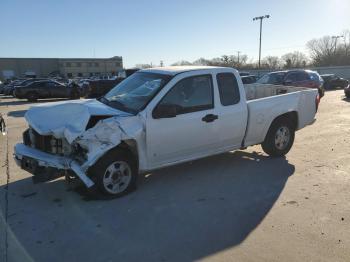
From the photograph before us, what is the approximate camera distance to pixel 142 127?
210 inches

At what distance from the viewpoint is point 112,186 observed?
5328 mm

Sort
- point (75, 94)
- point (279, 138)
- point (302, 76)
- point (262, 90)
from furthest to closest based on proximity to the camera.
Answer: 1. point (75, 94)
2. point (302, 76)
3. point (262, 90)
4. point (279, 138)

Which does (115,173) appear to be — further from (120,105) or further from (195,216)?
(195,216)

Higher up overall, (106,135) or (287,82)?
(287,82)

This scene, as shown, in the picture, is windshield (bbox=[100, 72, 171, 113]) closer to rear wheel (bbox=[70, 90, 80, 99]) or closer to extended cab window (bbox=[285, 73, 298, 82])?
extended cab window (bbox=[285, 73, 298, 82])

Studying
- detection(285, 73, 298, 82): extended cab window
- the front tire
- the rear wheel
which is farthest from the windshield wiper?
the rear wheel

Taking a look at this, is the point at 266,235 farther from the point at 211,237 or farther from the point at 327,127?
the point at 327,127

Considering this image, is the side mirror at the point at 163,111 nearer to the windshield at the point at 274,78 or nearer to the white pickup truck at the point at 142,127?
the white pickup truck at the point at 142,127

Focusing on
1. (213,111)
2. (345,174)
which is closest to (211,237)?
(213,111)

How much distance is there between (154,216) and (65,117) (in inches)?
80.1

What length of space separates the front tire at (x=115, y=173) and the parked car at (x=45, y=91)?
22.9 meters

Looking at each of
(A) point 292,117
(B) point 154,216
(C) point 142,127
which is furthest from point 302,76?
(B) point 154,216

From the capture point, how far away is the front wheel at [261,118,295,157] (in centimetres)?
727

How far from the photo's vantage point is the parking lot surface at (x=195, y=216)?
3848 mm
